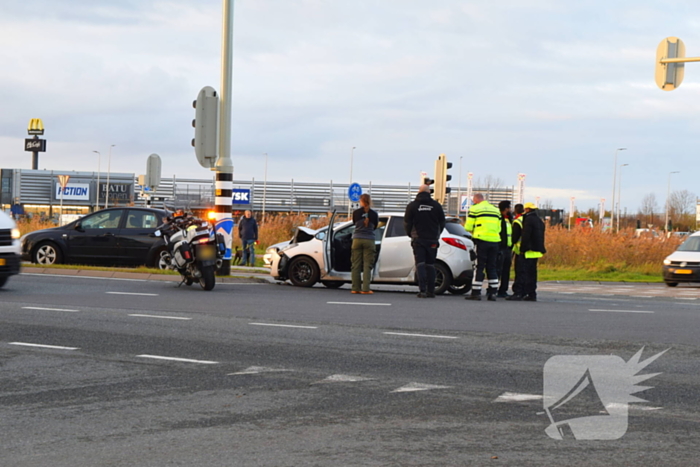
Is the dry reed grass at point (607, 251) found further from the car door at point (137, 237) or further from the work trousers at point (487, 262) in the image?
the work trousers at point (487, 262)

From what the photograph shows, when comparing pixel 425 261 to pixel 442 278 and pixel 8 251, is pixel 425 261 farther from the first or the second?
pixel 8 251

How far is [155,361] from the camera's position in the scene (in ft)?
27.4

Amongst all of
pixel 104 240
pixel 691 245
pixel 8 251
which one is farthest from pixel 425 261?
pixel 691 245

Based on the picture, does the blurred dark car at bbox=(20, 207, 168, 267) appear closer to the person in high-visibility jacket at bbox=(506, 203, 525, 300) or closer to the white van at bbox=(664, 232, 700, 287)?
the person in high-visibility jacket at bbox=(506, 203, 525, 300)

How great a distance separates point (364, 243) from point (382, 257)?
0.89m

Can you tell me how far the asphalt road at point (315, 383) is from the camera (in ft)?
17.3

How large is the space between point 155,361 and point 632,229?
85.8 feet

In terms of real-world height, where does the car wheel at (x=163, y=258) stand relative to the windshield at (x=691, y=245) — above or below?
below

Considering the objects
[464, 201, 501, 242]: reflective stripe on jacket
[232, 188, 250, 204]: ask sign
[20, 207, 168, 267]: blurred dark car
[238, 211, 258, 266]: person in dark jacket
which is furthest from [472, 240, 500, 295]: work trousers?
[232, 188, 250, 204]: ask sign

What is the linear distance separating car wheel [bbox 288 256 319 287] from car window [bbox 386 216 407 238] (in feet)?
5.35

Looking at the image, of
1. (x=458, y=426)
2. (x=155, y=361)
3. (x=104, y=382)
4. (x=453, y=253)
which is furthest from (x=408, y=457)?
(x=453, y=253)

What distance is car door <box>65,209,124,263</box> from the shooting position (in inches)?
834

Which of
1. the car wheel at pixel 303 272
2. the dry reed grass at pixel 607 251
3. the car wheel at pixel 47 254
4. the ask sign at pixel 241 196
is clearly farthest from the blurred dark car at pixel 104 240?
the ask sign at pixel 241 196

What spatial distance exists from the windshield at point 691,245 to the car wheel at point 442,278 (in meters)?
12.3
